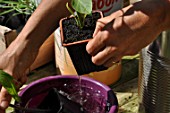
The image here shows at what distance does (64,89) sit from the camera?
1.06 metres

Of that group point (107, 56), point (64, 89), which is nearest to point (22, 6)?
point (64, 89)

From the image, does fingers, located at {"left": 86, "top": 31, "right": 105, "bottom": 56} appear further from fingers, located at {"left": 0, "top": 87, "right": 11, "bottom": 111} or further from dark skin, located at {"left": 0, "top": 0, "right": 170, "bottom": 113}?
fingers, located at {"left": 0, "top": 87, "right": 11, "bottom": 111}

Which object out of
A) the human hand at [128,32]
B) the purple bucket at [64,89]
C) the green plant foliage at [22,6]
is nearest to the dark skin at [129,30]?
the human hand at [128,32]

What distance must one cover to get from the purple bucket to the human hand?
0.72 feet

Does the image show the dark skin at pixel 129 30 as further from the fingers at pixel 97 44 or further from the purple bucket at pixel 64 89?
the purple bucket at pixel 64 89

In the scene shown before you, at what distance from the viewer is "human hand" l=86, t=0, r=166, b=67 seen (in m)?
0.76

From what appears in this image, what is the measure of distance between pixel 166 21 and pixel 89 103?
1.17 feet

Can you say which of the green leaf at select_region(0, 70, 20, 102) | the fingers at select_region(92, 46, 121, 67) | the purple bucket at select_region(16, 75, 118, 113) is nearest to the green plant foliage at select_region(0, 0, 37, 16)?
the purple bucket at select_region(16, 75, 118, 113)

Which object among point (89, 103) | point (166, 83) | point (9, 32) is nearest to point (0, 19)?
point (9, 32)

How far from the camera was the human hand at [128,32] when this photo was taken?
2.50 feet

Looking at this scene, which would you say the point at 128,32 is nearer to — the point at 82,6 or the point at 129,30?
the point at 129,30

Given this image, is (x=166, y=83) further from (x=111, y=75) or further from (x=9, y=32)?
(x=9, y=32)

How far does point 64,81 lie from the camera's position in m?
1.05

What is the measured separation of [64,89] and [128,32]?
357mm
